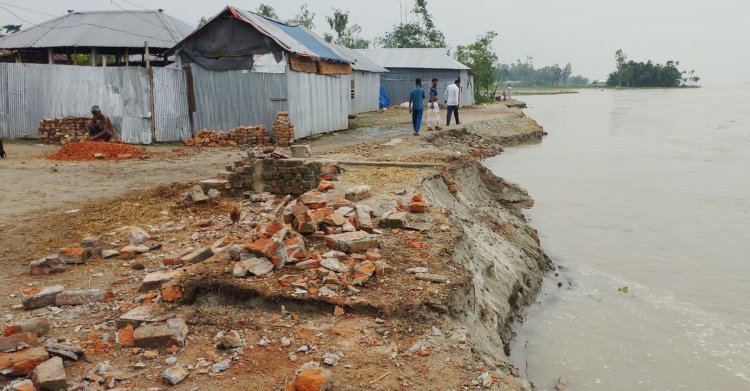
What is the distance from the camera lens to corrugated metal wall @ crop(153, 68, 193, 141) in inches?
616

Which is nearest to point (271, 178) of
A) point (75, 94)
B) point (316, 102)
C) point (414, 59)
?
point (316, 102)

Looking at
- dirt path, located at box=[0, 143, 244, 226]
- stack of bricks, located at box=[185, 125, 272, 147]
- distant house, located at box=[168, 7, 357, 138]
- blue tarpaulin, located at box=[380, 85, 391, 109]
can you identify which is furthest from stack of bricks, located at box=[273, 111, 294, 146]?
blue tarpaulin, located at box=[380, 85, 391, 109]

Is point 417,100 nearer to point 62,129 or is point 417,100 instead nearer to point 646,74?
point 62,129

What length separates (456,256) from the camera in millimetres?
5922

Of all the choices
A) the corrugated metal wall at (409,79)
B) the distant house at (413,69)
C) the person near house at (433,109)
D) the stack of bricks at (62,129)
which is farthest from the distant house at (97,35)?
the corrugated metal wall at (409,79)

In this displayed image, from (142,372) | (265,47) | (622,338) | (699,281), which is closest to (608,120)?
(265,47)

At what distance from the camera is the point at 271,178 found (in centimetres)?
898

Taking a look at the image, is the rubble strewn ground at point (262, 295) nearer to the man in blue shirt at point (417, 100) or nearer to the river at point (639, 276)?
the river at point (639, 276)

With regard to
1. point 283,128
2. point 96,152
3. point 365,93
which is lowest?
point 96,152

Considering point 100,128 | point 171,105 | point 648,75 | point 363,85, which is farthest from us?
point 648,75

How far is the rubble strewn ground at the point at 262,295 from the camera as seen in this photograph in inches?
151

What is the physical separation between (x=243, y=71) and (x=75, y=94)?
4661 mm

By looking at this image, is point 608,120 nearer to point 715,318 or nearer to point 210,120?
point 210,120

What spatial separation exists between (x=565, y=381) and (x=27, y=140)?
15.9 meters
